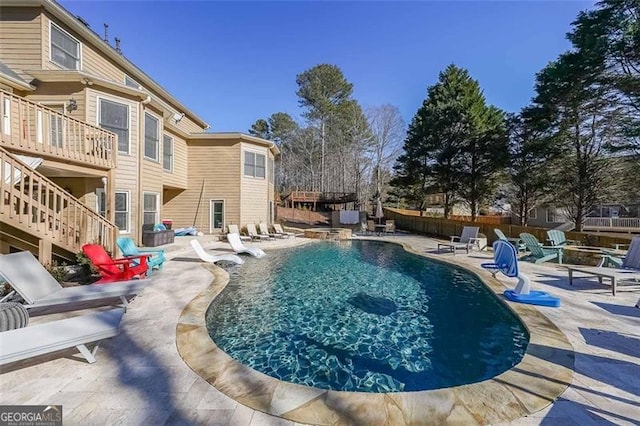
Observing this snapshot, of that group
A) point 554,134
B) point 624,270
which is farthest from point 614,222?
point 624,270

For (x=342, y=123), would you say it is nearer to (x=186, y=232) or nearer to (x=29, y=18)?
(x=186, y=232)

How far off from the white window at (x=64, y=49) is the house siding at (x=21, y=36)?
392mm

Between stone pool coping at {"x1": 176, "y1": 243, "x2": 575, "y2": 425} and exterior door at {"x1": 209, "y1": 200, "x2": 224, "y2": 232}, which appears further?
exterior door at {"x1": 209, "y1": 200, "x2": 224, "y2": 232}

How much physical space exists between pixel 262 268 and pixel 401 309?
4747 mm

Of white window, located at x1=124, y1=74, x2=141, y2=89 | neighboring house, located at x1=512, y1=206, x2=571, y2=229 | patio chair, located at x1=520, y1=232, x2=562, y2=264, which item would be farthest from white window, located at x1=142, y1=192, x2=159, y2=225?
neighboring house, located at x1=512, y1=206, x2=571, y2=229

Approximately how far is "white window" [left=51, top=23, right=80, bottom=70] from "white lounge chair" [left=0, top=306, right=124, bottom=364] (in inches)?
412

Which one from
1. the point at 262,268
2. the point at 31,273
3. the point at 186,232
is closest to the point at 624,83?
the point at 262,268

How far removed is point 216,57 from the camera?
59.5 feet

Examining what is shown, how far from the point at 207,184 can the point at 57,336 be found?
1325cm

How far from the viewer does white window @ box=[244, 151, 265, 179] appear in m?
15.9

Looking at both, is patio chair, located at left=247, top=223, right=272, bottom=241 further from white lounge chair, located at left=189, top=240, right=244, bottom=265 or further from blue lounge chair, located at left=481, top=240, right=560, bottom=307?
blue lounge chair, located at left=481, top=240, right=560, bottom=307

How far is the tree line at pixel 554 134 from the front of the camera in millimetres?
11570

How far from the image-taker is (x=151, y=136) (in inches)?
449

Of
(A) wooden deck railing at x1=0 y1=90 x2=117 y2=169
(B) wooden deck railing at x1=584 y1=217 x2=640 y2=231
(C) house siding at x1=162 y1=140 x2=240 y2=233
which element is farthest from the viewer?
(B) wooden deck railing at x1=584 y1=217 x2=640 y2=231
